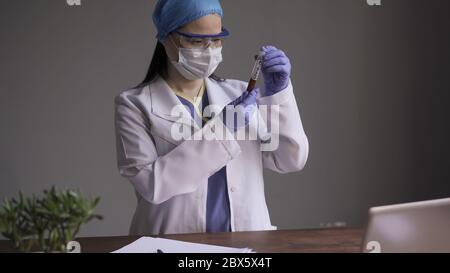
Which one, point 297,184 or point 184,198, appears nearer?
point 184,198

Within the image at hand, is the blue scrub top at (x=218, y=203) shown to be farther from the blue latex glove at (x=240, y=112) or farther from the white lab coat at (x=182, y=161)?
the blue latex glove at (x=240, y=112)

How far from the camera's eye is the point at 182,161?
158cm

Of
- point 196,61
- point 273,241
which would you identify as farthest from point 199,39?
point 273,241

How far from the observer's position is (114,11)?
9.98 ft

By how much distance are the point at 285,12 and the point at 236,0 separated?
0.29m

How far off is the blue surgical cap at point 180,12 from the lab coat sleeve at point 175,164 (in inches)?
13.2

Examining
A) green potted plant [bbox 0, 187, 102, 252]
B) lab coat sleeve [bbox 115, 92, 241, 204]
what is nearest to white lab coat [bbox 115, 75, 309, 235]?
lab coat sleeve [bbox 115, 92, 241, 204]

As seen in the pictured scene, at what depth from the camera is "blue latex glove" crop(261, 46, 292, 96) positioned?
1.66m

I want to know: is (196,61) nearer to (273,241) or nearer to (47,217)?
(273,241)

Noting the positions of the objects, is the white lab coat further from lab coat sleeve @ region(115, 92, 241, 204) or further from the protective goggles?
the protective goggles
